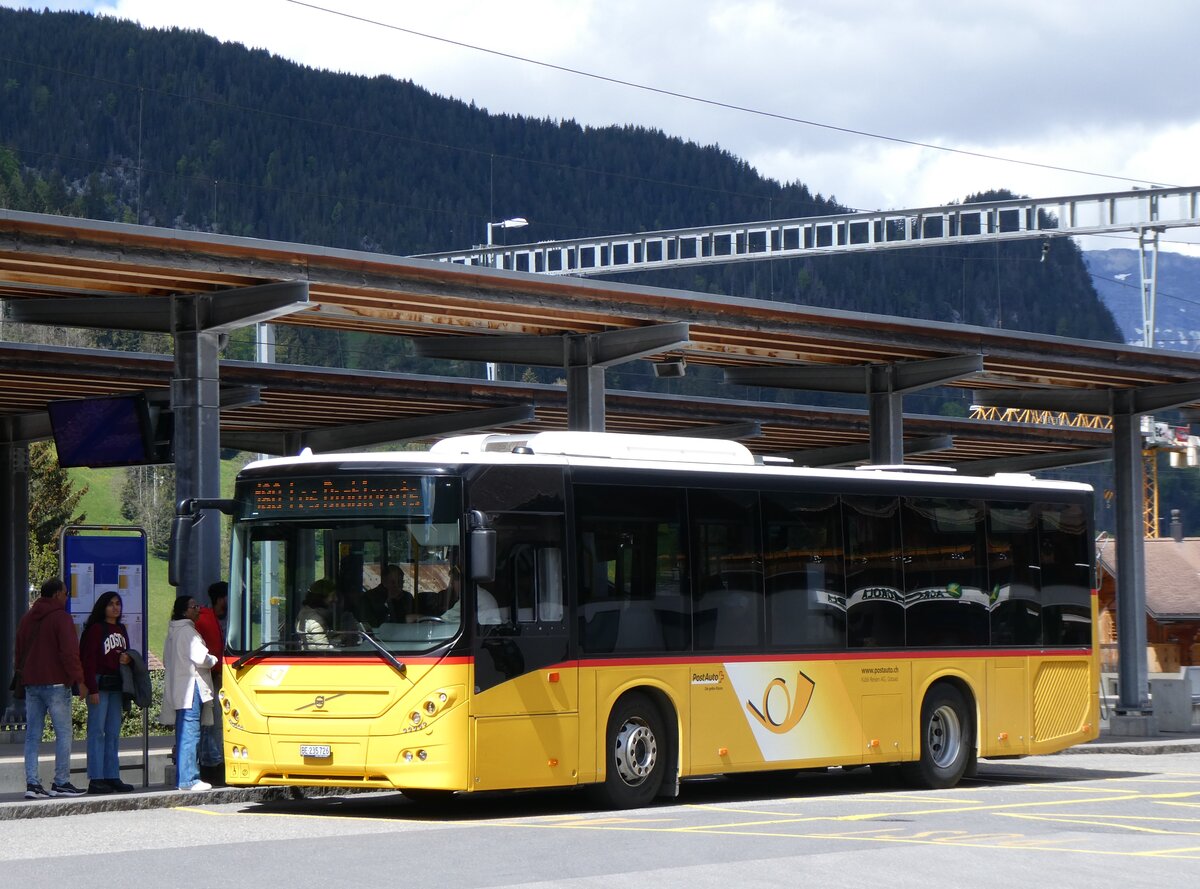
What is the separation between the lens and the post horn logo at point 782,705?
16.7m

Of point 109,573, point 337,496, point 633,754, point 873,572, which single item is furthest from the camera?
point 109,573

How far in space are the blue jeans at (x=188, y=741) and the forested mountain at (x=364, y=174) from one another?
99308mm

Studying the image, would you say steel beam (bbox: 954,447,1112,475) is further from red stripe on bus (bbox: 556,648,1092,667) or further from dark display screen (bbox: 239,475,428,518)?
dark display screen (bbox: 239,475,428,518)

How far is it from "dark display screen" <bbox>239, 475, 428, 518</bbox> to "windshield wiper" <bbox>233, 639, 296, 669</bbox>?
1.01 m

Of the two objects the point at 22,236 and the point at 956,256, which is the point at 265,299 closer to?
the point at 22,236

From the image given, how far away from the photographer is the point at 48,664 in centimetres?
1573

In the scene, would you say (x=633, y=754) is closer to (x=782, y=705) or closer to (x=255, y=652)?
(x=782, y=705)

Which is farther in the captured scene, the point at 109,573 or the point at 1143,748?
the point at 1143,748

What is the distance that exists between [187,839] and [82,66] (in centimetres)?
14954

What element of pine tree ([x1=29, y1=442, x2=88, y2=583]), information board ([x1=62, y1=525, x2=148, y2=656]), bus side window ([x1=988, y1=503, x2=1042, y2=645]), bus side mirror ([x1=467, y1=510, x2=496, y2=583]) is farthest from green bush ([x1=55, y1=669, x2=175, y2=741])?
pine tree ([x1=29, y1=442, x2=88, y2=583])

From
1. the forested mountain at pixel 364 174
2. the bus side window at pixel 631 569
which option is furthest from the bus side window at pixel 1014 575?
the forested mountain at pixel 364 174

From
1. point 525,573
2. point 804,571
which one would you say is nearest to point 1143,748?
point 804,571

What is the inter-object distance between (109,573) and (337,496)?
682cm

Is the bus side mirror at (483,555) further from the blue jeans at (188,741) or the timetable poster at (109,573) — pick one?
the timetable poster at (109,573)
